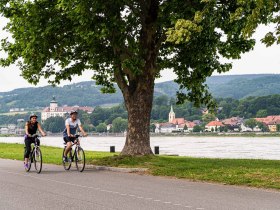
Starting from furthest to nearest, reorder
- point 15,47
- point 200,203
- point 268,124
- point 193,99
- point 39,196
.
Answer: point 268,124, point 193,99, point 15,47, point 39,196, point 200,203

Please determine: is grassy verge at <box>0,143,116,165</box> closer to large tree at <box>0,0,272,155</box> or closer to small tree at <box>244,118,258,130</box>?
large tree at <box>0,0,272,155</box>

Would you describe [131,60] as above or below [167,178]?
above

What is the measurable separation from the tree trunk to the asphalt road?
5.04 metres

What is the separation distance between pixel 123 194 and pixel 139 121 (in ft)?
30.2

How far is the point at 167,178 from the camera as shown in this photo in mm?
14336

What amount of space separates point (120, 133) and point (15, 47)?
165m

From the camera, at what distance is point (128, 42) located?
1947 cm

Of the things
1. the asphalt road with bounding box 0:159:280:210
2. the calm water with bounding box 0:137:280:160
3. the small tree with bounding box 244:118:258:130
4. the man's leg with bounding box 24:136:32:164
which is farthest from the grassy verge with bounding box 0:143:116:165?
the small tree with bounding box 244:118:258:130

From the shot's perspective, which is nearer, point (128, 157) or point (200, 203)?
point (200, 203)

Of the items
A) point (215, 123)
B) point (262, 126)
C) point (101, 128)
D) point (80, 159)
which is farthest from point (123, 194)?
point (101, 128)

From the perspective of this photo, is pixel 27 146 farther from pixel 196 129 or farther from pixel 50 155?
pixel 196 129

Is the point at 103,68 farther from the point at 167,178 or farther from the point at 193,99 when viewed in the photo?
the point at 167,178

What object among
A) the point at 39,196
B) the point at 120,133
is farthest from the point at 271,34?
the point at 120,133

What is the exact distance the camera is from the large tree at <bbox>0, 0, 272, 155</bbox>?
17.3 m
